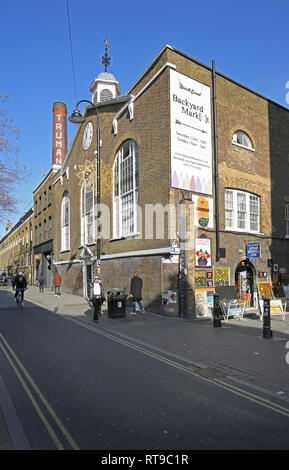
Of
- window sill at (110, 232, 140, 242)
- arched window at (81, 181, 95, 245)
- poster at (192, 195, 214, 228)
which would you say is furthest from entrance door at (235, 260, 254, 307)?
arched window at (81, 181, 95, 245)

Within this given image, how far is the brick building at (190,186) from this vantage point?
13.5 meters

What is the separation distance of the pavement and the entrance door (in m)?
1.97

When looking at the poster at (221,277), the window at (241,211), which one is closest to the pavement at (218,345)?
the poster at (221,277)

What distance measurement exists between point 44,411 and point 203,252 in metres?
10.1

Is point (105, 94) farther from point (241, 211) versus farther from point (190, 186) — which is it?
point (241, 211)

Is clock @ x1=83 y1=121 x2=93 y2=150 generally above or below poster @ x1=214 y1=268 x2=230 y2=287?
above

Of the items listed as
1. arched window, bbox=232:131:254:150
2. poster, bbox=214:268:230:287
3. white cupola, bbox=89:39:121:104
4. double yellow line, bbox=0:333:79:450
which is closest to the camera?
double yellow line, bbox=0:333:79:450

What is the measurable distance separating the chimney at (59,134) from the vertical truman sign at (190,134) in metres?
20.6

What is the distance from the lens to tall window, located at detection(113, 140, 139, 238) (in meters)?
16.3

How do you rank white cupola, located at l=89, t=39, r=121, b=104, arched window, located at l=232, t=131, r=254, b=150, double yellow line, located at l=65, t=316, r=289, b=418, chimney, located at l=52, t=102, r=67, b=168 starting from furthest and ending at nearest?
chimney, located at l=52, t=102, r=67, b=168, white cupola, located at l=89, t=39, r=121, b=104, arched window, located at l=232, t=131, r=254, b=150, double yellow line, located at l=65, t=316, r=289, b=418

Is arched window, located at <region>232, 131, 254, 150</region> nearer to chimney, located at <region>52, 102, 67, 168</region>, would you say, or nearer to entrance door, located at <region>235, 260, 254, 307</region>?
entrance door, located at <region>235, 260, 254, 307</region>

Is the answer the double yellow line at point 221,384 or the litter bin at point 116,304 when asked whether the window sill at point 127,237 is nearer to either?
the litter bin at point 116,304

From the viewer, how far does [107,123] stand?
63.4ft

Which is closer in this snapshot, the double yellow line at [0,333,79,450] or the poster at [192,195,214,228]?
the double yellow line at [0,333,79,450]
